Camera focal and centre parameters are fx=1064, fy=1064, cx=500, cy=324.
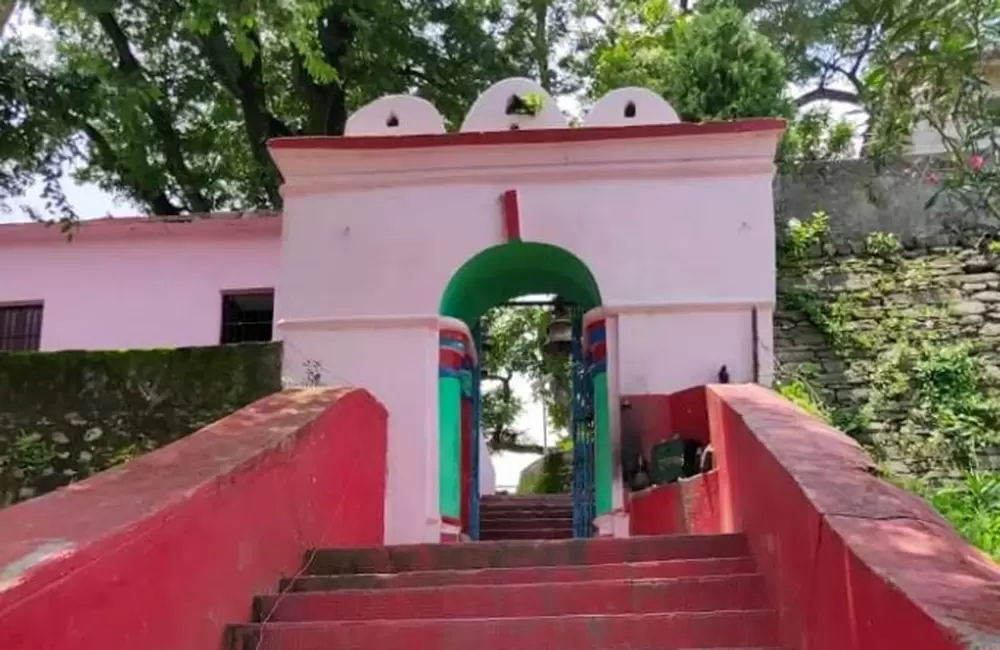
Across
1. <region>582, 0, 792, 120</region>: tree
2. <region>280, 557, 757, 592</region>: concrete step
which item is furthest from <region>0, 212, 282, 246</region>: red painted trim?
<region>280, 557, 757, 592</region>: concrete step

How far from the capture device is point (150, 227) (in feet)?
38.3

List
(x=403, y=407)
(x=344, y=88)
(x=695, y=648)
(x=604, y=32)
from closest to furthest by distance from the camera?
(x=695, y=648) → (x=403, y=407) → (x=344, y=88) → (x=604, y=32)

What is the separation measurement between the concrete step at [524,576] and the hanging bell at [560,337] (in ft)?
19.0

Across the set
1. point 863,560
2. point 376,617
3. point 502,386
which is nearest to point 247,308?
point 376,617

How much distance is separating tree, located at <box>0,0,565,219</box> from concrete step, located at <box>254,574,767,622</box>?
8.44 meters

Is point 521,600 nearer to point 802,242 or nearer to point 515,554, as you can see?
point 515,554

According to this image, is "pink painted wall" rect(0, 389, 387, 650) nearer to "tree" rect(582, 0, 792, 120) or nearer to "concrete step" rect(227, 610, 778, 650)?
"concrete step" rect(227, 610, 778, 650)

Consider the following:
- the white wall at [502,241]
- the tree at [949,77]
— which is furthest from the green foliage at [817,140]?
the tree at [949,77]

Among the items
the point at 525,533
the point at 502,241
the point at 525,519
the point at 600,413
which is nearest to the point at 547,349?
the point at 525,519

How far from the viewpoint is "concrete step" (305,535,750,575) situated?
525 centimetres

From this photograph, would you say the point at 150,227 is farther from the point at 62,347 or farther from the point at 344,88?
the point at 344,88

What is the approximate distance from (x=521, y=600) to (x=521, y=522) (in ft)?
20.6

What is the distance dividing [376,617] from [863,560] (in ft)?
7.80

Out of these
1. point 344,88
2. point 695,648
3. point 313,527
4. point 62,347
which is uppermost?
point 344,88
